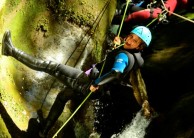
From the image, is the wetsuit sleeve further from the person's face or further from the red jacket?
the red jacket

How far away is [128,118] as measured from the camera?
7.11 meters

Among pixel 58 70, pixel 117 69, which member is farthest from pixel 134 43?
pixel 58 70

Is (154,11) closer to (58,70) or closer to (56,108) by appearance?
(58,70)

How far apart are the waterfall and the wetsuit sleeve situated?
2679 mm

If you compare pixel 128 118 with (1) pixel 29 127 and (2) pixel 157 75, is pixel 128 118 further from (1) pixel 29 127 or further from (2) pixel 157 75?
(1) pixel 29 127

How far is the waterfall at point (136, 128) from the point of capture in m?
6.69

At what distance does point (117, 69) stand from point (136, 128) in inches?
120

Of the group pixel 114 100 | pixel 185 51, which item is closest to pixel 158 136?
pixel 114 100

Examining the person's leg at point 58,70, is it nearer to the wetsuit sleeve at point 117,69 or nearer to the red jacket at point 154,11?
the wetsuit sleeve at point 117,69

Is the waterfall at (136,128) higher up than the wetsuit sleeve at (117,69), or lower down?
lower down

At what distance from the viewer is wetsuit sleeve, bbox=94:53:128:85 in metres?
4.17

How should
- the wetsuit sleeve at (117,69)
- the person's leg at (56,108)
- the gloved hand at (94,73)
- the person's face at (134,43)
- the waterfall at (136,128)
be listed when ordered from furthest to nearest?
1. the waterfall at (136,128)
2. the person's leg at (56,108)
3. the gloved hand at (94,73)
4. the person's face at (134,43)
5. the wetsuit sleeve at (117,69)

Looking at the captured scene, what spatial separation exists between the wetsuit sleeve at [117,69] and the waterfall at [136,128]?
2679 mm

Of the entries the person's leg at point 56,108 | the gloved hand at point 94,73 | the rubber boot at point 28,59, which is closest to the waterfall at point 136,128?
the person's leg at point 56,108
